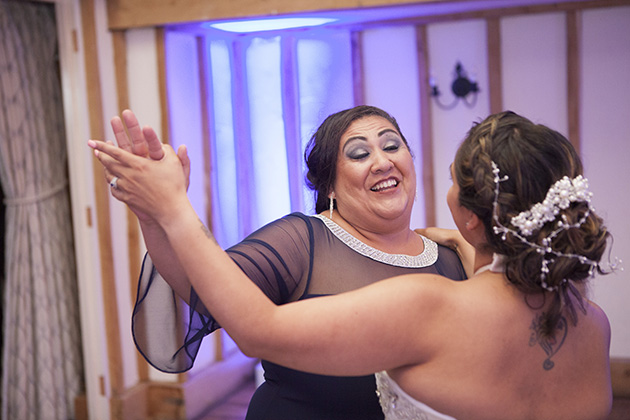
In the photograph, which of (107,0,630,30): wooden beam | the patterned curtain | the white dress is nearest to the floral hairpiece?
the white dress

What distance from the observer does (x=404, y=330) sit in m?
1.14

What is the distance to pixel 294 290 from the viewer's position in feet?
5.57

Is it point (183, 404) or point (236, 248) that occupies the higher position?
point (236, 248)

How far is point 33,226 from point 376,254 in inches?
102

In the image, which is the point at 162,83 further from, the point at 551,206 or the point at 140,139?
the point at 551,206

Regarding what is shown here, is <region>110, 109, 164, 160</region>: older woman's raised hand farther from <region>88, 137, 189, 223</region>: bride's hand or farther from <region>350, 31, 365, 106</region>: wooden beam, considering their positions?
<region>350, 31, 365, 106</region>: wooden beam

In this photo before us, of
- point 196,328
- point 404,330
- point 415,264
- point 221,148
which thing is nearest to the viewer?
point 404,330

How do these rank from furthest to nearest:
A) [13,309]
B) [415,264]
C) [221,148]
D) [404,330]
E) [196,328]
→ 1. [221,148]
2. [13,309]
3. [415,264]
4. [196,328]
5. [404,330]

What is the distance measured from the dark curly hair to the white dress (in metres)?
0.70

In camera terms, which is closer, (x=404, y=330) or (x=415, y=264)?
(x=404, y=330)

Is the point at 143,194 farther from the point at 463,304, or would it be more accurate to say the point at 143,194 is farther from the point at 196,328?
the point at 463,304

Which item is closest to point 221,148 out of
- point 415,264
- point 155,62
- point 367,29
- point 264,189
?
point 264,189

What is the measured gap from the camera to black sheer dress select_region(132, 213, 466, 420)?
160cm

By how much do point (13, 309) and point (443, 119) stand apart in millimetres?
2948
